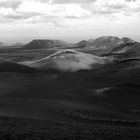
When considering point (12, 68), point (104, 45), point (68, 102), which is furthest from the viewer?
point (104, 45)

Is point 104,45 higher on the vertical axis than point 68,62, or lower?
higher

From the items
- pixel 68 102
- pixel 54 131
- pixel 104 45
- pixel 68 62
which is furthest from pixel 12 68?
pixel 104 45

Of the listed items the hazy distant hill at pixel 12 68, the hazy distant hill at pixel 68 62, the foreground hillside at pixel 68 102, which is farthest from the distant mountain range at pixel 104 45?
the hazy distant hill at pixel 12 68

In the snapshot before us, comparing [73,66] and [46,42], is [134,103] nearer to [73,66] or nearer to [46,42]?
[73,66]

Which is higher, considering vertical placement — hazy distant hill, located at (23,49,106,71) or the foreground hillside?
hazy distant hill, located at (23,49,106,71)

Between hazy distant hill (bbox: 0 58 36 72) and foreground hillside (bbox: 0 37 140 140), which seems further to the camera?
hazy distant hill (bbox: 0 58 36 72)

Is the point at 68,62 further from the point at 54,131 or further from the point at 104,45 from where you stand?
the point at 104,45

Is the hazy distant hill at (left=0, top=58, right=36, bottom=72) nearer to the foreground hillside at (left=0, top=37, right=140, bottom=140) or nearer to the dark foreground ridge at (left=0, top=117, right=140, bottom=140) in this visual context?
the foreground hillside at (left=0, top=37, right=140, bottom=140)

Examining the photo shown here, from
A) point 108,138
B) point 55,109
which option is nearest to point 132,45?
point 55,109

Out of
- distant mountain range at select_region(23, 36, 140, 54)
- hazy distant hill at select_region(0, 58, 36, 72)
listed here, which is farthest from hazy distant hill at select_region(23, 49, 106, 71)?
distant mountain range at select_region(23, 36, 140, 54)

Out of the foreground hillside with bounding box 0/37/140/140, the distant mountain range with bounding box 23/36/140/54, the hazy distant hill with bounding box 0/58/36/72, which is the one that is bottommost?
the foreground hillside with bounding box 0/37/140/140

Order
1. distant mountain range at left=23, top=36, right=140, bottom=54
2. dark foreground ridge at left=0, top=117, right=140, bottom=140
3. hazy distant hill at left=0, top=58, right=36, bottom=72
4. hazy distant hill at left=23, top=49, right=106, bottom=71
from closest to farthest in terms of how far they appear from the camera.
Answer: dark foreground ridge at left=0, top=117, right=140, bottom=140, hazy distant hill at left=0, top=58, right=36, bottom=72, hazy distant hill at left=23, top=49, right=106, bottom=71, distant mountain range at left=23, top=36, right=140, bottom=54
